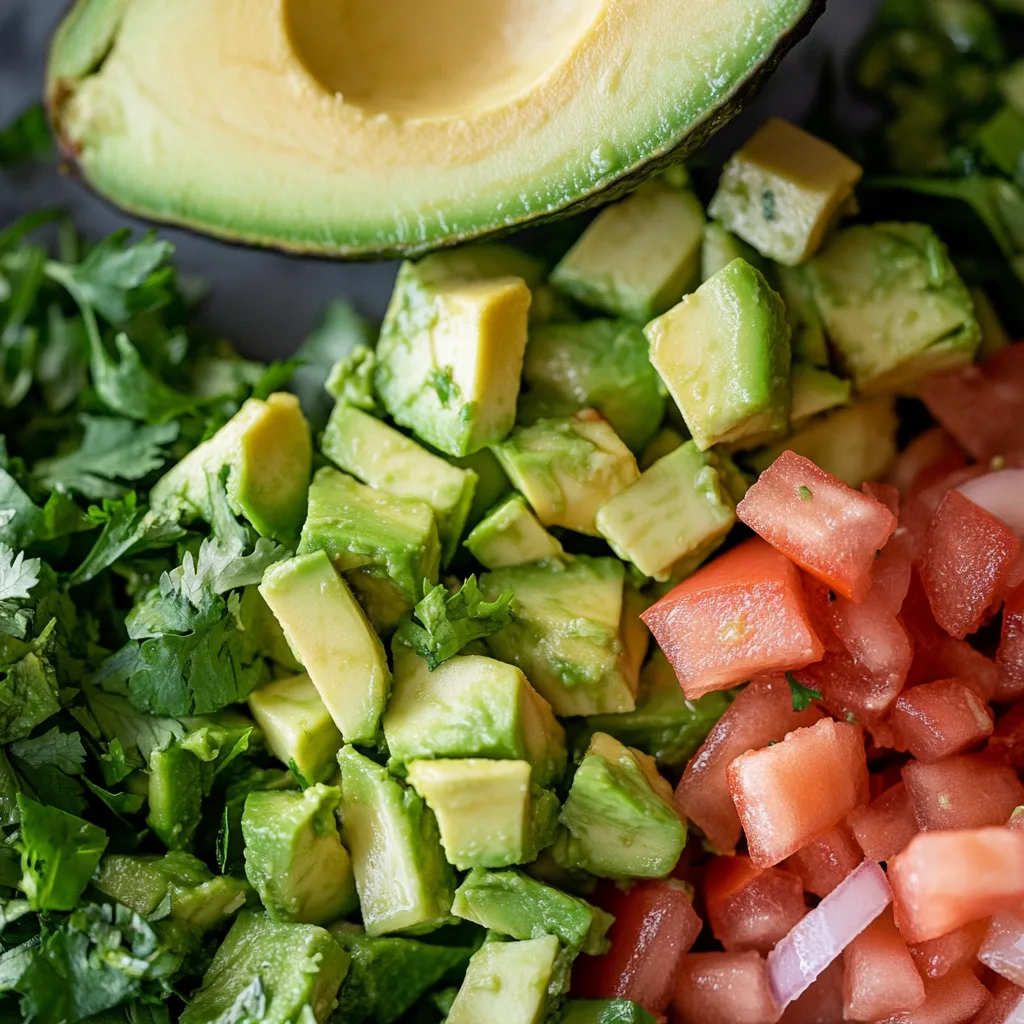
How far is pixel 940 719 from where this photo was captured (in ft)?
4.73

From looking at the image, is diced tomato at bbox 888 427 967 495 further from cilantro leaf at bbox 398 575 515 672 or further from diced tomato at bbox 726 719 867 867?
cilantro leaf at bbox 398 575 515 672

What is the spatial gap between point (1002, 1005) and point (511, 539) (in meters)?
0.86

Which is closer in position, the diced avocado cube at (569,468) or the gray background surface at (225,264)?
the diced avocado cube at (569,468)

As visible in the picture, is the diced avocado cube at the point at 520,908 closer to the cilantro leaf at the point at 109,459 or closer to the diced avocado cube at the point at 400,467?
the diced avocado cube at the point at 400,467

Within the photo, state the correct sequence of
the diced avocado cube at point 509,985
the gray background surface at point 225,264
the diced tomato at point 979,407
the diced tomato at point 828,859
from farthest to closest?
the gray background surface at point 225,264 < the diced tomato at point 979,407 < the diced tomato at point 828,859 < the diced avocado cube at point 509,985

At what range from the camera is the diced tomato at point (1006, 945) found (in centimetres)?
132

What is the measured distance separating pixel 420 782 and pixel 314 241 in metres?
0.76

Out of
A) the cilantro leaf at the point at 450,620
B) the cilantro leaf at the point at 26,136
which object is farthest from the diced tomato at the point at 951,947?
the cilantro leaf at the point at 26,136

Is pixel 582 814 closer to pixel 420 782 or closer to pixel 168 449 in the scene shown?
pixel 420 782

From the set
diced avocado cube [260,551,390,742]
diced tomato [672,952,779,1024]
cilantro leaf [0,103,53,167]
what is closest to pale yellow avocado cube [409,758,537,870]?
diced avocado cube [260,551,390,742]

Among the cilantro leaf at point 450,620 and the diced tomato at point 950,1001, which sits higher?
the cilantro leaf at point 450,620

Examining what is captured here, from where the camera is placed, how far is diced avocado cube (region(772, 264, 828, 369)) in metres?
1.67

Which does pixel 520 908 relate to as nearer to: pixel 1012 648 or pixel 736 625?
pixel 736 625

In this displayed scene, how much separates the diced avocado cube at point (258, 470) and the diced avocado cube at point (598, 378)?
338 millimetres
